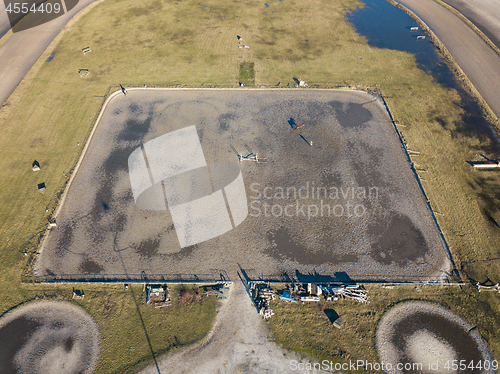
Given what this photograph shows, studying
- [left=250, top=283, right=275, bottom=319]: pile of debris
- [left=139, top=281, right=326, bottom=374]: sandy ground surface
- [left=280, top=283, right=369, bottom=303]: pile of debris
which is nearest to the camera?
[left=139, top=281, right=326, bottom=374]: sandy ground surface

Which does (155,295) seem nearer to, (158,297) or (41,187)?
(158,297)

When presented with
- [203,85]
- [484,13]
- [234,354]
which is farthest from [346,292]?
[484,13]

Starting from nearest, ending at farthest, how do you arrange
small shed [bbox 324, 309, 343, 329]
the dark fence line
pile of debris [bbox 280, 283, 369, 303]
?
small shed [bbox 324, 309, 343, 329]
pile of debris [bbox 280, 283, 369, 303]
the dark fence line

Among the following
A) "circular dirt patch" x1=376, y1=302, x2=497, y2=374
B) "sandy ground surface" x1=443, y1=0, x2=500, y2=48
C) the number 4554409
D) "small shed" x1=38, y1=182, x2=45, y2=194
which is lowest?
"circular dirt patch" x1=376, y1=302, x2=497, y2=374

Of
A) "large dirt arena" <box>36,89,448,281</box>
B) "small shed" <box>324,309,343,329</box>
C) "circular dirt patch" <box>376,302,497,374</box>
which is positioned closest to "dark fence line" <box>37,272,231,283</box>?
"large dirt arena" <box>36,89,448,281</box>

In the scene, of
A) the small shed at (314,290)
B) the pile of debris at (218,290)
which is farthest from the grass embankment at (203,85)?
the pile of debris at (218,290)

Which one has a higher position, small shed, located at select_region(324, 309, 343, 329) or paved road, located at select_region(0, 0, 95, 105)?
paved road, located at select_region(0, 0, 95, 105)

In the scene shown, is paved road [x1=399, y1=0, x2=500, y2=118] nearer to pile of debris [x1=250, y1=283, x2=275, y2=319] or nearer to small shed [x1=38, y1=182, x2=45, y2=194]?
pile of debris [x1=250, y1=283, x2=275, y2=319]
